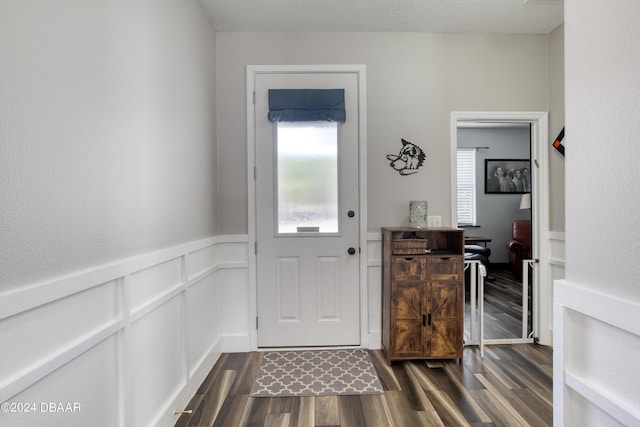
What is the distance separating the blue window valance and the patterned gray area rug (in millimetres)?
1962

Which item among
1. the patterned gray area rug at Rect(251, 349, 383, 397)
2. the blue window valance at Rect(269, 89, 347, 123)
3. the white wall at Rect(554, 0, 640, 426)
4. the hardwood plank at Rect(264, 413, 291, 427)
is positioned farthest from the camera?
the blue window valance at Rect(269, 89, 347, 123)

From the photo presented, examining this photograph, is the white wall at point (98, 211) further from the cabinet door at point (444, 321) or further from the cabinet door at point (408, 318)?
the cabinet door at point (444, 321)

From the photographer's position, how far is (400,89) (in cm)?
272

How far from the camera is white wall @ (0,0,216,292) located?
2.95 feet

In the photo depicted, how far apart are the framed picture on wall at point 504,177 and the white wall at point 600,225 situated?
17.2 feet

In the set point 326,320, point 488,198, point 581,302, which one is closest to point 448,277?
point 326,320

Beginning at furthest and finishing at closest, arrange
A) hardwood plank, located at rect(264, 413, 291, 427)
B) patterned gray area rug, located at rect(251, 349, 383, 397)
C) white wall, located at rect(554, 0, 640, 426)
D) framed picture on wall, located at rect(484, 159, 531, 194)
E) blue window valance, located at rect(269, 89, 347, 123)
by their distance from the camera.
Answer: framed picture on wall, located at rect(484, 159, 531, 194) < blue window valance, located at rect(269, 89, 347, 123) < patterned gray area rug, located at rect(251, 349, 383, 397) < hardwood plank, located at rect(264, 413, 291, 427) < white wall, located at rect(554, 0, 640, 426)

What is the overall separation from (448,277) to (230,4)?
2.64m

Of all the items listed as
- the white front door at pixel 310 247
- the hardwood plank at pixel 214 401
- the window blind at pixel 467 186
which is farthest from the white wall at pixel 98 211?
the window blind at pixel 467 186

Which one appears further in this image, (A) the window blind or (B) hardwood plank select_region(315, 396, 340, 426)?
(A) the window blind

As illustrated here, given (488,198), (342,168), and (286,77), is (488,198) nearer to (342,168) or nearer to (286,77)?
(342,168)

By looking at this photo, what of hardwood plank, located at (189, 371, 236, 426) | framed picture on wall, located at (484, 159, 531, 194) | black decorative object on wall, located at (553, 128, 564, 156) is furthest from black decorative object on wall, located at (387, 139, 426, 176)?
framed picture on wall, located at (484, 159, 531, 194)

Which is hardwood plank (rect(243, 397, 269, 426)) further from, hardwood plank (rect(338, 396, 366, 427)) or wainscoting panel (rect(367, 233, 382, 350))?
wainscoting panel (rect(367, 233, 382, 350))

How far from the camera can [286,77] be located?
8.93 feet
